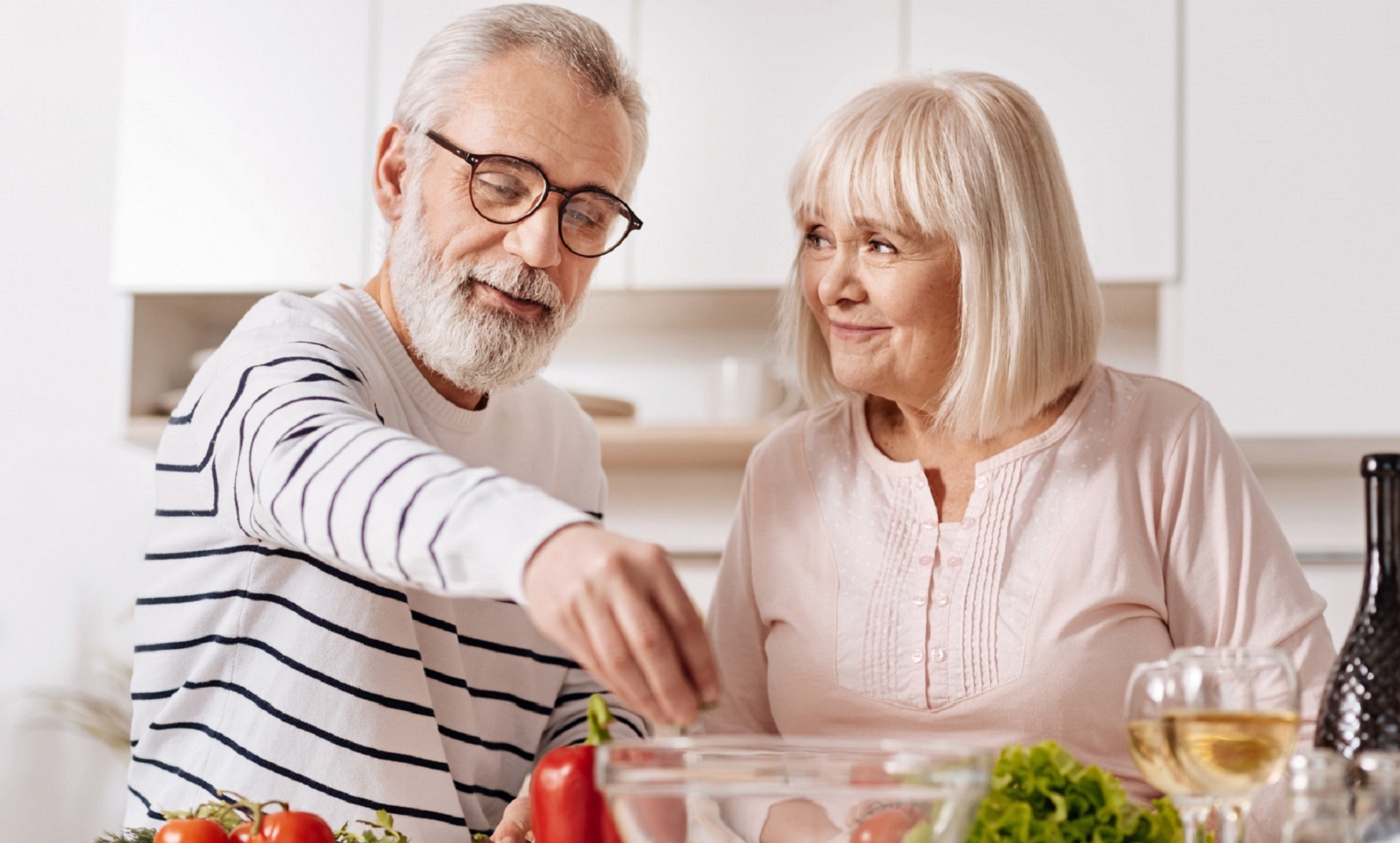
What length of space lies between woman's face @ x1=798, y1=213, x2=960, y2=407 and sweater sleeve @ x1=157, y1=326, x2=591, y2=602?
19.1 inches

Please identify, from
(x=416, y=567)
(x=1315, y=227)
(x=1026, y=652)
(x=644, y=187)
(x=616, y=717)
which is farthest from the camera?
(x=644, y=187)

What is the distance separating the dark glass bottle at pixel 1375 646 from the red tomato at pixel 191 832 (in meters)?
0.75

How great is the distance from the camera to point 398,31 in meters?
2.60

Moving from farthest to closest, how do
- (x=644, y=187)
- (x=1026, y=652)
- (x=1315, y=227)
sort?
1. (x=644, y=187)
2. (x=1315, y=227)
3. (x=1026, y=652)

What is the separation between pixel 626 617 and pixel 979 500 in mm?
724

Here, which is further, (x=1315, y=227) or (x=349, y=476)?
(x=1315, y=227)

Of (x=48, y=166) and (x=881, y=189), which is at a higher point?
(x=48, y=166)

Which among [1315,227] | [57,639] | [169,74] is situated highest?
[169,74]

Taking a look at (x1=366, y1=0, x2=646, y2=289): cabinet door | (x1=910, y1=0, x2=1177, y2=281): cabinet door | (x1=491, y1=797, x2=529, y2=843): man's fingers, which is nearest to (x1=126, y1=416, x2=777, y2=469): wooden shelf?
(x1=366, y1=0, x2=646, y2=289): cabinet door

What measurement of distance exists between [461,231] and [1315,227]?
1.69m

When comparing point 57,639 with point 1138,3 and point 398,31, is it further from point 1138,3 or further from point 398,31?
point 1138,3

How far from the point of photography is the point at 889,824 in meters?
0.66

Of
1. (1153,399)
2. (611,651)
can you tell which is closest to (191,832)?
(611,651)

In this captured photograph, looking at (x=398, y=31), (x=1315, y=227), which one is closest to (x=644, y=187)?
(x=398, y=31)
